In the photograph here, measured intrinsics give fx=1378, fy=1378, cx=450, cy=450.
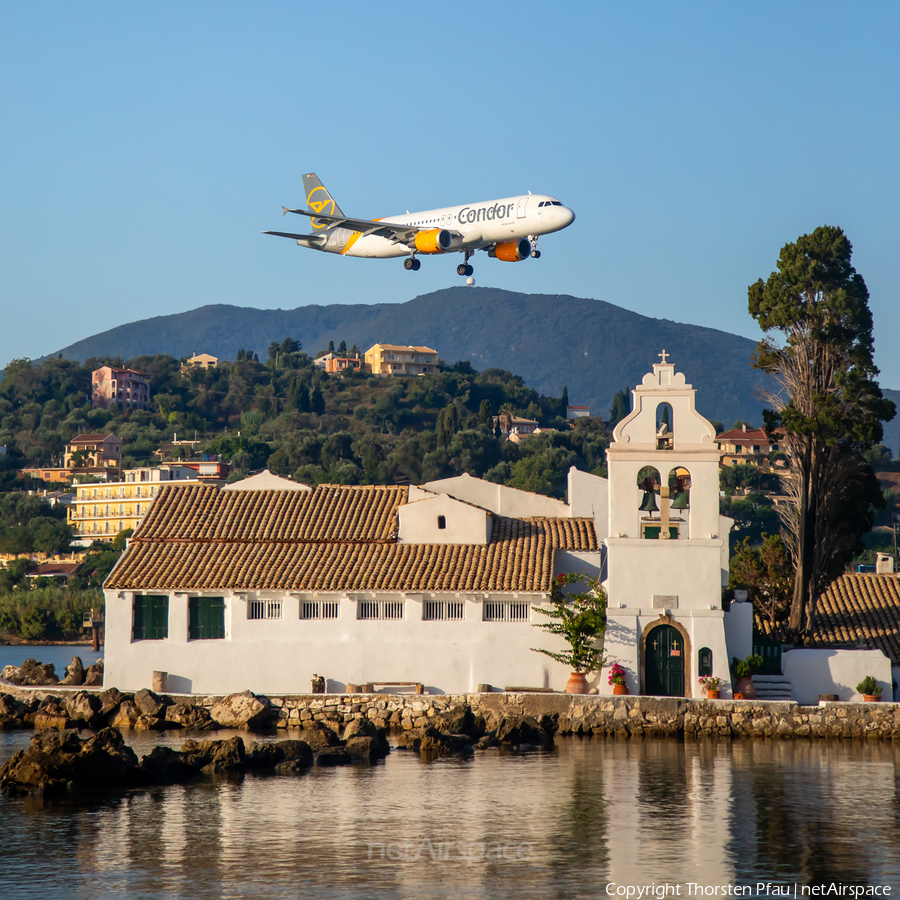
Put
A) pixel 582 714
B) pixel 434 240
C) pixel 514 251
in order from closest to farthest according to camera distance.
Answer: pixel 582 714, pixel 434 240, pixel 514 251

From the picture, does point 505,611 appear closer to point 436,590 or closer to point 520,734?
point 436,590

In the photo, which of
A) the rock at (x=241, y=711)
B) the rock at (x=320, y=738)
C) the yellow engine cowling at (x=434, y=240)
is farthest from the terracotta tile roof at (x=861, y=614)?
the yellow engine cowling at (x=434, y=240)

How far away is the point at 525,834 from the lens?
20219mm

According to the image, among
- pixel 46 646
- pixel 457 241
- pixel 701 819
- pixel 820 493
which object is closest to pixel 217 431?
pixel 46 646

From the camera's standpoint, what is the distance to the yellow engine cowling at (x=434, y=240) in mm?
54375

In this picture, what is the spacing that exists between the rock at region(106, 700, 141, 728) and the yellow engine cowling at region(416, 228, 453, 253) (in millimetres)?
27431

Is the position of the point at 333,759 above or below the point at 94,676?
below

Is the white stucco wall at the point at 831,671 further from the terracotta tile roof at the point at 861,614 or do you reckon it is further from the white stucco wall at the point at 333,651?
the white stucco wall at the point at 333,651

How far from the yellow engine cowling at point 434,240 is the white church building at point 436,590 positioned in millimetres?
20838

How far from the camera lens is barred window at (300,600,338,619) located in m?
32.8

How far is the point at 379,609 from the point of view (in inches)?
1284

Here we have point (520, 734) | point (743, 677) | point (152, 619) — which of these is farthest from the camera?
point (152, 619)

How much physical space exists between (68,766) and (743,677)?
14874mm

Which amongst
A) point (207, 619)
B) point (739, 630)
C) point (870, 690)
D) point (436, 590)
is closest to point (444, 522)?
point (436, 590)
